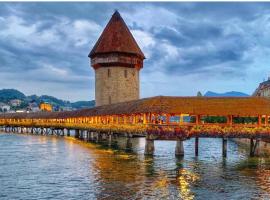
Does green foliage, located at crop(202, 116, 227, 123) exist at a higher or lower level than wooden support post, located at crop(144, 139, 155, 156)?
higher

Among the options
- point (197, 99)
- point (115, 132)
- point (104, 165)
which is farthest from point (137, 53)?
point (104, 165)

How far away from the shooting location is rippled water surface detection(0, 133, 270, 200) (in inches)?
842

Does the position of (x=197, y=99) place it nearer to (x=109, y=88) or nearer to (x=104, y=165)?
(x=104, y=165)

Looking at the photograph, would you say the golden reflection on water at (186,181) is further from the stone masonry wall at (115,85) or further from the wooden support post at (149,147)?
the stone masonry wall at (115,85)

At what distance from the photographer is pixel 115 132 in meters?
45.8

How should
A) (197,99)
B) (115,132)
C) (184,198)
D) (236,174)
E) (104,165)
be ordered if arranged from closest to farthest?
(184,198) < (236,174) < (104,165) < (197,99) < (115,132)

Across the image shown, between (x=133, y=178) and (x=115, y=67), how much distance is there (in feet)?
161

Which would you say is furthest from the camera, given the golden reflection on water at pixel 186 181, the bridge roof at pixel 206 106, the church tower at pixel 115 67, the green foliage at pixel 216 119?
the church tower at pixel 115 67

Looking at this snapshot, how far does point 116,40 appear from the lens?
7456 centimetres

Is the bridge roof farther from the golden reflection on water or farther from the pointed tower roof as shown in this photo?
the pointed tower roof

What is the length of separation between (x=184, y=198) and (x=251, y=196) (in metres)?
3.48

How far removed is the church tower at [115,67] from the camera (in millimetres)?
73188

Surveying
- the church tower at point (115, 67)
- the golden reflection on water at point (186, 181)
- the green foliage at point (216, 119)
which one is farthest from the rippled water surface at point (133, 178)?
the church tower at point (115, 67)

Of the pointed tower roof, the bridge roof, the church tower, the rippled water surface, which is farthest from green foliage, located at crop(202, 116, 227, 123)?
the rippled water surface
